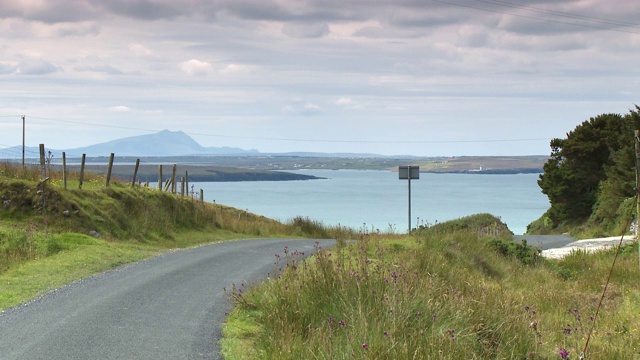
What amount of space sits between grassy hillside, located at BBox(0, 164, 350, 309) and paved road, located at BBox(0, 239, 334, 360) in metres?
1.04

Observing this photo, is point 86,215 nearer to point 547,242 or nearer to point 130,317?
point 130,317

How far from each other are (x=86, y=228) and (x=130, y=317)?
17.4 m

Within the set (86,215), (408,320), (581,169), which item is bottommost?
(86,215)

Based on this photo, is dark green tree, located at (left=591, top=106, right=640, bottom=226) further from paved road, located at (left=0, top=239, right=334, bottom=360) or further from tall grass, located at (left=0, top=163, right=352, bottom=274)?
paved road, located at (left=0, top=239, right=334, bottom=360)

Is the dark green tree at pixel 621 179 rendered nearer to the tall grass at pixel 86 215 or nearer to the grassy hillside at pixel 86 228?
the grassy hillside at pixel 86 228

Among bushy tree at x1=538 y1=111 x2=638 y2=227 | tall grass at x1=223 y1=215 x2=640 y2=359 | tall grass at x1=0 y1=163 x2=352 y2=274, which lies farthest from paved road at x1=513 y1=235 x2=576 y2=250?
tall grass at x1=223 y1=215 x2=640 y2=359

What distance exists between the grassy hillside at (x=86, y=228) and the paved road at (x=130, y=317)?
3.42 feet

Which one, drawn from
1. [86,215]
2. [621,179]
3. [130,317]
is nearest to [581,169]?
[621,179]

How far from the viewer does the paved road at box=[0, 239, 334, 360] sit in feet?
33.2

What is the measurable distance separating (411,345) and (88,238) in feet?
61.6

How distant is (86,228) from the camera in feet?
94.1

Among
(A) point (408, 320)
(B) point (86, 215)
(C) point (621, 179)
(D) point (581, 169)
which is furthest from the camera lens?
(D) point (581, 169)

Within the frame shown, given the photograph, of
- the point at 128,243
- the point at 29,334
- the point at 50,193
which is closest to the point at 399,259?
the point at 29,334

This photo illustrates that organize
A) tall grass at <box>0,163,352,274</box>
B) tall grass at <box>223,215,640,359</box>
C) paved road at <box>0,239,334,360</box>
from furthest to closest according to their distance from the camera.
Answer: tall grass at <box>0,163,352,274</box> → paved road at <box>0,239,334,360</box> → tall grass at <box>223,215,640,359</box>
